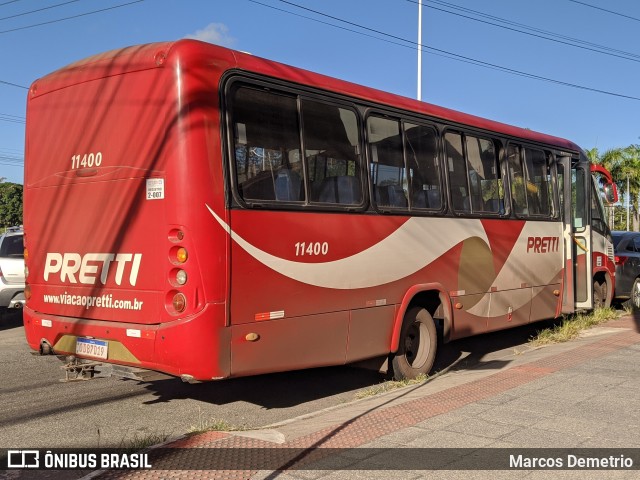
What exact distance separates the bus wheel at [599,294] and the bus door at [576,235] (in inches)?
40.7

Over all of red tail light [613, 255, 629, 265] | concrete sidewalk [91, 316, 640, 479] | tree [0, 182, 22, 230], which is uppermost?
tree [0, 182, 22, 230]

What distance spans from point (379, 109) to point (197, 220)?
2.84m

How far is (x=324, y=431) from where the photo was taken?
509 centimetres

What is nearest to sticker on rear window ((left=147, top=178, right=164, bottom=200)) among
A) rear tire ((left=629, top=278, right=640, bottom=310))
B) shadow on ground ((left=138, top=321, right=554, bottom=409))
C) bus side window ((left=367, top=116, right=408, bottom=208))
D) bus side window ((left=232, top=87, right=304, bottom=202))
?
bus side window ((left=232, top=87, right=304, bottom=202))

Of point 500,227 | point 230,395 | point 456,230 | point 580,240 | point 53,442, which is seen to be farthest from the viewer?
point 580,240

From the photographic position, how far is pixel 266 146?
18.7 ft

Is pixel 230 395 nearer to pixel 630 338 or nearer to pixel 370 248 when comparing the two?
pixel 370 248

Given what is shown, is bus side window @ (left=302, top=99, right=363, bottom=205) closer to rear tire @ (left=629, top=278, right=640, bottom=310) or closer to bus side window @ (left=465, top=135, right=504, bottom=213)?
bus side window @ (left=465, top=135, right=504, bottom=213)

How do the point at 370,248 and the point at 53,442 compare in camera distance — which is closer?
the point at 53,442

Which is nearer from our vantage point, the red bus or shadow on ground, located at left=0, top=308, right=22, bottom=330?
the red bus

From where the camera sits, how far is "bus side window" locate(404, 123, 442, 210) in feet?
24.4

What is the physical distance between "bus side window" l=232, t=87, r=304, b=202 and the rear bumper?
1.16 meters

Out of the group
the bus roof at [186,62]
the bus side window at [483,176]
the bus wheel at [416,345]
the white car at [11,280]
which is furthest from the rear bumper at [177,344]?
the white car at [11,280]

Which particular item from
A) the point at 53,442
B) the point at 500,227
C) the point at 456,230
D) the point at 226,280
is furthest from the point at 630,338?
the point at 53,442
